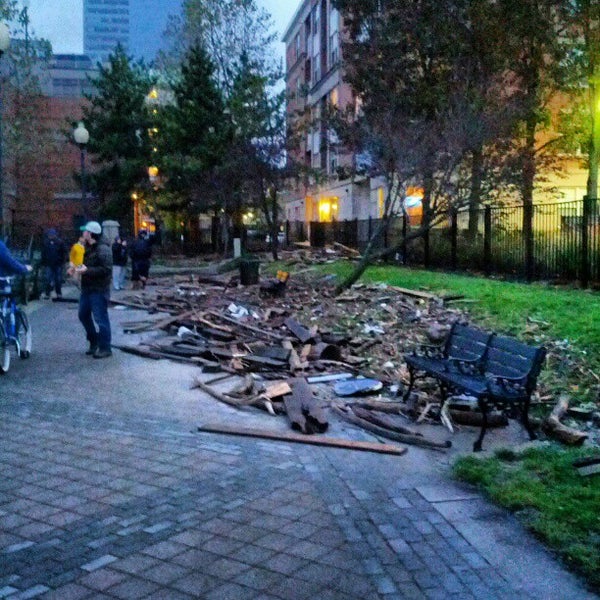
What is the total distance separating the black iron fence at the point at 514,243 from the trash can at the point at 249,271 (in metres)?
4.02

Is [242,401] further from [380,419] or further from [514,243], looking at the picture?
[514,243]

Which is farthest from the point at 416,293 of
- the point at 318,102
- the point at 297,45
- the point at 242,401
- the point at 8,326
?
the point at 297,45

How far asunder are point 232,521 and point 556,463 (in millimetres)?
2657

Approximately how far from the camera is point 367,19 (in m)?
28.6

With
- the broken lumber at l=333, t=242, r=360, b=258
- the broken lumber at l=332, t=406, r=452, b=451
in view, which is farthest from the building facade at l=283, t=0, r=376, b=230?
the broken lumber at l=332, t=406, r=452, b=451

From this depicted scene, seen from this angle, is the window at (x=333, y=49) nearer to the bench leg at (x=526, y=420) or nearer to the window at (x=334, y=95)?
the window at (x=334, y=95)

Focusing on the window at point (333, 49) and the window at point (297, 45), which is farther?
the window at point (297, 45)

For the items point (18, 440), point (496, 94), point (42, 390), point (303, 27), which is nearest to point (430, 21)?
point (496, 94)

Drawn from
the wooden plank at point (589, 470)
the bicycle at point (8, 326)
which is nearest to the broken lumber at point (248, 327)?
the bicycle at point (8, 326)

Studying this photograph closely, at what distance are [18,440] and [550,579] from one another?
471 centimetres

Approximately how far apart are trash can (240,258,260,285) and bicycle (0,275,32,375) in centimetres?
1131

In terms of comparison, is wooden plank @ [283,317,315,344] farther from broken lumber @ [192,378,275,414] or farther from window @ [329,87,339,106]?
window @ [329,87,339,106]

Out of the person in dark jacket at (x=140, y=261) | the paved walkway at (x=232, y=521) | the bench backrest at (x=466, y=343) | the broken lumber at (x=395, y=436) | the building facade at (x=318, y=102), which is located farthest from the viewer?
the building facade at (x=318, y=102)

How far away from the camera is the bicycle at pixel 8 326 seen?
400 inches
